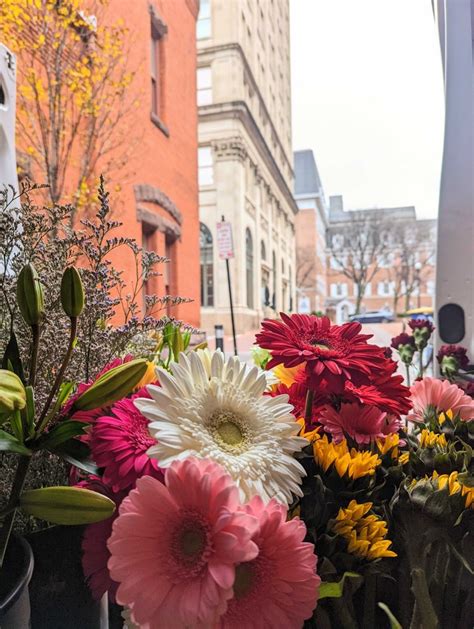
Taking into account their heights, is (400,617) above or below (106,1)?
below

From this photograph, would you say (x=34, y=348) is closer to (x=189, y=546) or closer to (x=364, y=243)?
(x=189, y=546)

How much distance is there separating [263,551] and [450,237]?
0.72m

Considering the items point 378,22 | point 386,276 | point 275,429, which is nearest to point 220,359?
point 275,429

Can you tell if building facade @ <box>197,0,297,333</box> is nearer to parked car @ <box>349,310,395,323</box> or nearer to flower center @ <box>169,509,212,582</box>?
parked car @ <box>349,310,395,323</box>

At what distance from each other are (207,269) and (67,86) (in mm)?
1563

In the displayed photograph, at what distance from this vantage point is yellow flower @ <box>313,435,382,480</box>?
255 millimetres

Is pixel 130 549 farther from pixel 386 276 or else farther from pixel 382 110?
pixel 386 276

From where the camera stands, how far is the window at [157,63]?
2.10 meters

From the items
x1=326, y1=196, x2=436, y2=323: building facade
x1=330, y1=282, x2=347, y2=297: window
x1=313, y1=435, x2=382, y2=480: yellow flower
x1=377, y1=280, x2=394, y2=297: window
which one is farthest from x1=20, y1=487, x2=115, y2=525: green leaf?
x1=377, y1=280, x2=394, y2=297: window

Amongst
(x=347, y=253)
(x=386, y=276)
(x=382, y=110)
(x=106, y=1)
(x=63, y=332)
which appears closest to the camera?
(x=63, y=332)

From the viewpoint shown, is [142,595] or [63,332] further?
[63,332]

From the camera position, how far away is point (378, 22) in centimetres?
139

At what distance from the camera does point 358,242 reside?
281 cm

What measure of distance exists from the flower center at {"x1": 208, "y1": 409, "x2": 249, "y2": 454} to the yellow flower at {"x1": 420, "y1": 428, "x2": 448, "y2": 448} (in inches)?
4.9
